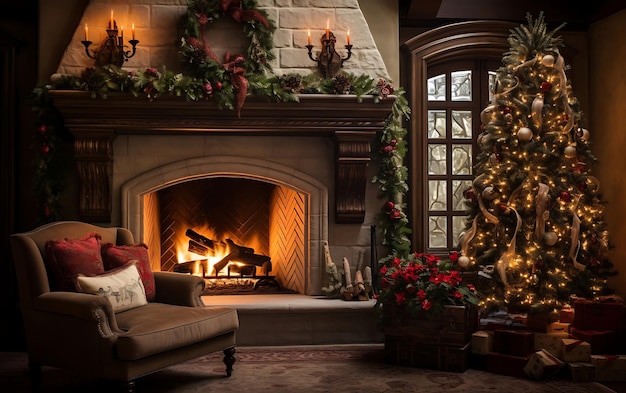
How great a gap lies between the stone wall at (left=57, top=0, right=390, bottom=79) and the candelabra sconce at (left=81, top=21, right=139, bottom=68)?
6 cm

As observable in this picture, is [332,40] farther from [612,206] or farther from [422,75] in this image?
[612,206]

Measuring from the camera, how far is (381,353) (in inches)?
193

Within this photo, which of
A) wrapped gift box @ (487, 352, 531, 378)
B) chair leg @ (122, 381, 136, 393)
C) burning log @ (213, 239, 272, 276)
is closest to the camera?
chair leg @ (122, 381, 136, 393)

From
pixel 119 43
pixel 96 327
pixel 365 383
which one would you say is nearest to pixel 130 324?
pixel 96 327

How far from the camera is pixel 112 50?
5.14m

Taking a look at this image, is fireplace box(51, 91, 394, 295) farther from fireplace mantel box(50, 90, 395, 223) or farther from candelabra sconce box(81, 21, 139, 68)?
candelabra sconce box(81, 21, 139, 68)

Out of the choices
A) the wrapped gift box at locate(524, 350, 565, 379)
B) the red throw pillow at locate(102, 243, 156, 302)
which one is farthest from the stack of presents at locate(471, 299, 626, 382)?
the red throw pillow at locate(102, 243, 156, 302)

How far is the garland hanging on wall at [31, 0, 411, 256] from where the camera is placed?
5.06m

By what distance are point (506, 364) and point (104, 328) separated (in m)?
2.43

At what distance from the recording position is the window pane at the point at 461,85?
6129 mm

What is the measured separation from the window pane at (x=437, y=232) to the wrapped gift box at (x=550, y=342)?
5.67 feet

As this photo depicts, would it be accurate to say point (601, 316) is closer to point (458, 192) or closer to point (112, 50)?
point (458, 192)

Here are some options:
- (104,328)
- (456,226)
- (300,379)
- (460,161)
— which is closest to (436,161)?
(460,161)

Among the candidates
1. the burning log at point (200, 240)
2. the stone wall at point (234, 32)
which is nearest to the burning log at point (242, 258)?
the burning log at point (200, 240)
